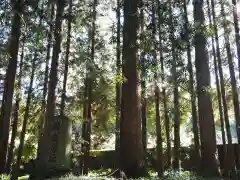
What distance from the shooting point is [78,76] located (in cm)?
1867

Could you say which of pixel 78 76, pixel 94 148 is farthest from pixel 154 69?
pixel 94 148

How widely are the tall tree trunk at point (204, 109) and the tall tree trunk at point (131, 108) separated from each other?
2479mm

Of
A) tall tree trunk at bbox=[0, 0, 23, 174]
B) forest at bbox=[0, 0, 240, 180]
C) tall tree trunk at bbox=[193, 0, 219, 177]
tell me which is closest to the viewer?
forest at bbox=[0, 0, 240, 180]

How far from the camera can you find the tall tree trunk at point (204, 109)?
39.4ft

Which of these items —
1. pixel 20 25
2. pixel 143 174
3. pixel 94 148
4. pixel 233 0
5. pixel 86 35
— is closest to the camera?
pixel 143 174

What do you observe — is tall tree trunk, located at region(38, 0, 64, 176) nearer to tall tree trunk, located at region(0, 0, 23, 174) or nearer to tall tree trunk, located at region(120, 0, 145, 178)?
tall tree trunk, located at region(0, 0, 23, 174)

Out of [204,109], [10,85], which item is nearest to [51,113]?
[10,85]

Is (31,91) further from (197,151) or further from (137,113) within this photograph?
(197,151)

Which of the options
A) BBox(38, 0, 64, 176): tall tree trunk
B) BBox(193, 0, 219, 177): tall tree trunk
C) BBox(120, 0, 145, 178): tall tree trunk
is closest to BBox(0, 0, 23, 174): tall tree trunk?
BBox(38, 0, 64, 176): tall tree trunk

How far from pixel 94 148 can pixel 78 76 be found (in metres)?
7.39

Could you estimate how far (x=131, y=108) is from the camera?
10.5 m

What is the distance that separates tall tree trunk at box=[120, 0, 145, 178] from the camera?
1007cm

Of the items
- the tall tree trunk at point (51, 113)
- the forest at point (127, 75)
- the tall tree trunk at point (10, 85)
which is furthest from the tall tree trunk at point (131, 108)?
the tall tree trunk at point (10, 85)

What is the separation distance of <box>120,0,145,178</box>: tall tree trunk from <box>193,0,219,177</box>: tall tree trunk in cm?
248
